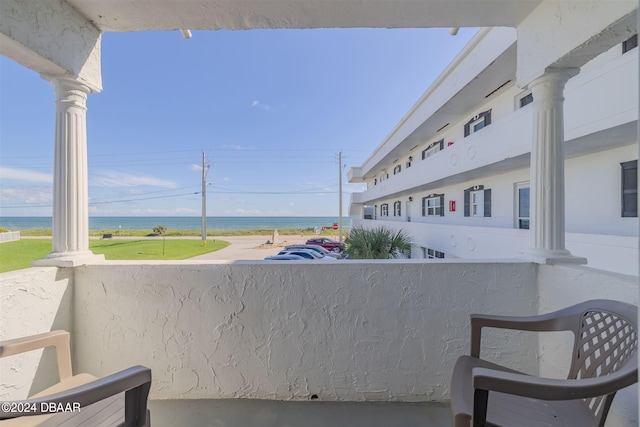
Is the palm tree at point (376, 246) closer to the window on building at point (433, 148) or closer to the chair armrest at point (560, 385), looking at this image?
the window on building at point (433, 148)

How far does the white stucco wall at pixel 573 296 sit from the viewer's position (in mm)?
1255

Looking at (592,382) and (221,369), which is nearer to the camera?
(592,382)

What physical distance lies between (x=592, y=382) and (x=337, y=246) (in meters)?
16.4

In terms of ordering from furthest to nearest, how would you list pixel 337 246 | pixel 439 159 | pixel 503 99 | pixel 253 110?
pixel 253 110, pixel 337 246, pixel 439 159, pixel 503 99

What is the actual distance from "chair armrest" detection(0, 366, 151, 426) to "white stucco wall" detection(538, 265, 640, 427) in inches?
87.4

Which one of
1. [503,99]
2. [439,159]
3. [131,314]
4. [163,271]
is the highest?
[503,99]

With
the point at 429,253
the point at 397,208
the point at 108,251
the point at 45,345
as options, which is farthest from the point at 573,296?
the point at 108,251

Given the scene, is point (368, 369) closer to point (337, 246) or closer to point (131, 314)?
point (131, 314)

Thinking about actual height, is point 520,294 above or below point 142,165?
below

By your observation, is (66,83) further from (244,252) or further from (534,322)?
(244,252)

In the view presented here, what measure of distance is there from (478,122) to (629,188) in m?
4.57

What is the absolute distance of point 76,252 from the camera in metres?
1.81

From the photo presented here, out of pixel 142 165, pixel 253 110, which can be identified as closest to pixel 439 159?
pixel 253 110

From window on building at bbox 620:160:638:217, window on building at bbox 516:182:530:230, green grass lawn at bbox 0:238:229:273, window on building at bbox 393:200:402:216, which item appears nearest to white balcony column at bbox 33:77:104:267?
green grass lawn at bbox 0:238:229:273
